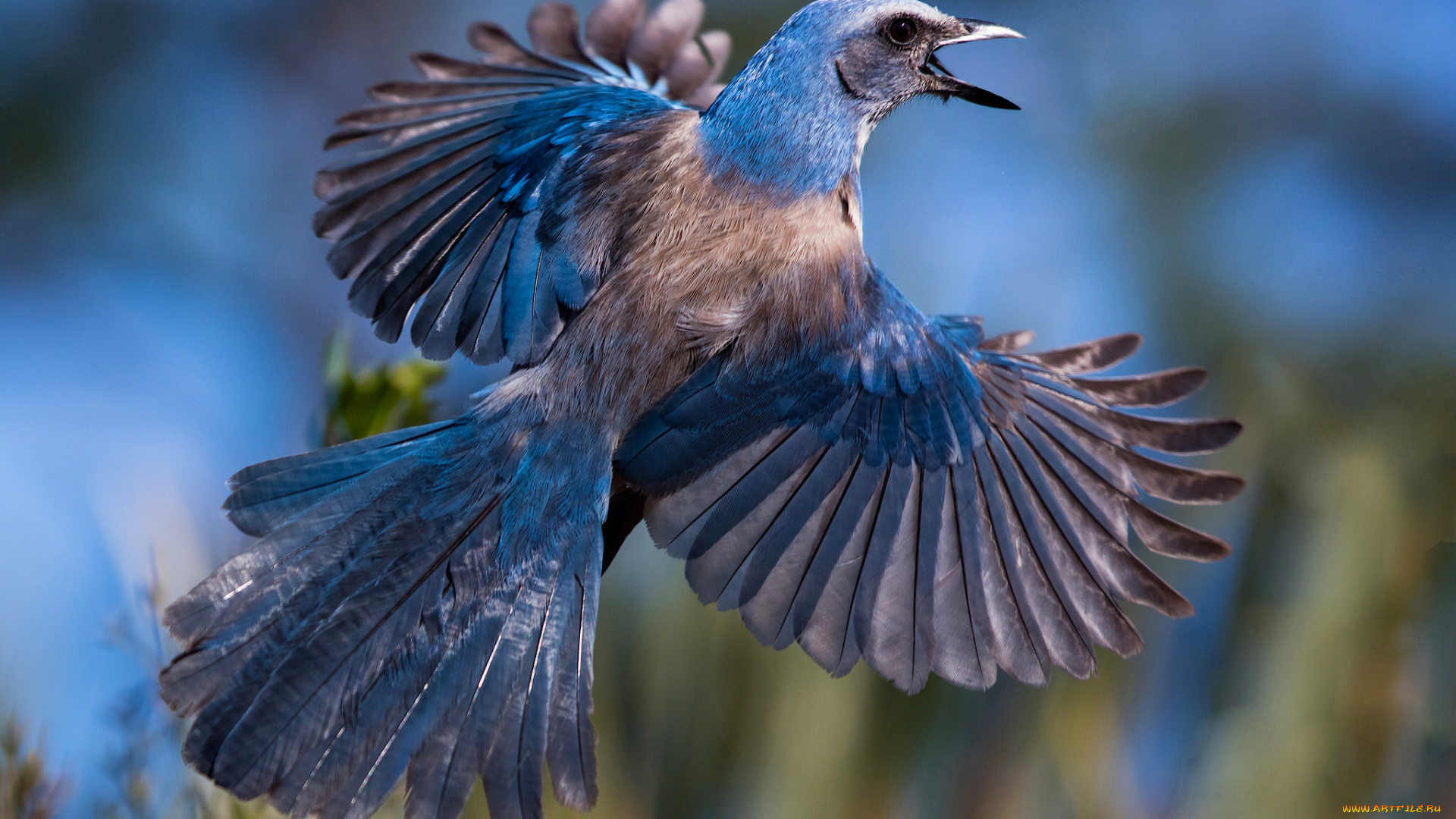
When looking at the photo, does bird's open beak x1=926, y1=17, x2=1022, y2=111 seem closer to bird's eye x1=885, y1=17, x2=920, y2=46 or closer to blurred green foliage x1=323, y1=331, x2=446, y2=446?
bird's eye x1=885, y1=17, x2=920, y2=46

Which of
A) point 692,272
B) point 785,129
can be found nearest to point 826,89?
point 785,129

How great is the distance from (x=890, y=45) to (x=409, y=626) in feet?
5.19

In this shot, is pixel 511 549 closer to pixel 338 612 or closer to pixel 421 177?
pixel 338 612

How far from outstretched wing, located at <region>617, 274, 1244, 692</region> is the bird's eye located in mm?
554

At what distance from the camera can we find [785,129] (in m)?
2.52

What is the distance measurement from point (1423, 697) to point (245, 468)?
270 cm

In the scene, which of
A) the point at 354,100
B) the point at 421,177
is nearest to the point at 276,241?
the point at 354,100

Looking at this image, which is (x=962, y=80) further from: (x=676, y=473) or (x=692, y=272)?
(x=676, y=473)

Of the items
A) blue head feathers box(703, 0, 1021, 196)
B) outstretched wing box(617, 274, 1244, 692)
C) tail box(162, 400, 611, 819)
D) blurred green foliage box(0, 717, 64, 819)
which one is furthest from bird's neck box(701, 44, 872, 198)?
blurred green foliage box(0, 717, 64, 819)

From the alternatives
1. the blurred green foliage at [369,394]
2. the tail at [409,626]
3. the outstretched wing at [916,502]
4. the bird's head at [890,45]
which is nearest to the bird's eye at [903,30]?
the bird's head at [890,45]

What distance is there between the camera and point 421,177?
297 centimetres

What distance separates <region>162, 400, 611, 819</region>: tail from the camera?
208cm

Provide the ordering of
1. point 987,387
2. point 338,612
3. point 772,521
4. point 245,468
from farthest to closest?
point 987,387 < point 772,521 < point 245,468 < point 338,612

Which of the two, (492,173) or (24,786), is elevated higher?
(492,173)
